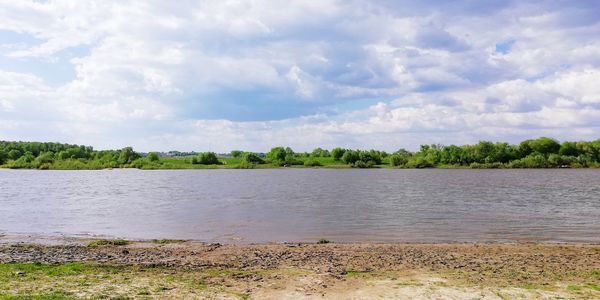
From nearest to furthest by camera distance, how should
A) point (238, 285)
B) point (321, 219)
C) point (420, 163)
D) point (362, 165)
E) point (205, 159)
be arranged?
point (238, 285)
point (321, 219)
point (420, 163)
point (362, 165)
point (205, 159)

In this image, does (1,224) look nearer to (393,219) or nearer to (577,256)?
(393,219)

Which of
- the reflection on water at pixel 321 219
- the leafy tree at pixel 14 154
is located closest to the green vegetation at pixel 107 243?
the reflection on water at pixel 321 219

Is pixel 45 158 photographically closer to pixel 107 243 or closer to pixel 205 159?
pixel 205 159

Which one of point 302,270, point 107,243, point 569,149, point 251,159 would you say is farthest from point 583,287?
point 251,159

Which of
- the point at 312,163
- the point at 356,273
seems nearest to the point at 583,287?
the point at 356,273

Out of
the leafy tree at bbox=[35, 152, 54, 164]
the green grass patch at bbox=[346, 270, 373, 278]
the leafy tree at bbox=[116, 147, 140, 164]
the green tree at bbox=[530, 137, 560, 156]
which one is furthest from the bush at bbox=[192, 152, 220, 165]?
the green grass patch at bbox=[346, 270, 373, 278]

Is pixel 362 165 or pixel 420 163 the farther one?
pixel 362 165

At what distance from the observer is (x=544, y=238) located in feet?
82.5

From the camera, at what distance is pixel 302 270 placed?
15945 mm

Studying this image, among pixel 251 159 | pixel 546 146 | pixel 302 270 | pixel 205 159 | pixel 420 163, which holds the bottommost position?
pixel 302 270

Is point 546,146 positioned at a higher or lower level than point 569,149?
higher

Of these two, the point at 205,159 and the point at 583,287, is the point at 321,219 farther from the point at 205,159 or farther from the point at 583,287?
the point at 205,159

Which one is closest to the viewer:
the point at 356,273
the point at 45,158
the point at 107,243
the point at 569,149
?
the point at 356,273

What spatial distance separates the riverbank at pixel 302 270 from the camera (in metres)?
12.5
